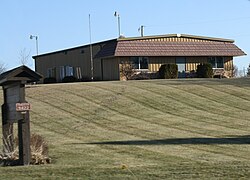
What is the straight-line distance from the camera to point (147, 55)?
161 ft

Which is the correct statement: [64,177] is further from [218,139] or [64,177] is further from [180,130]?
[180,130]

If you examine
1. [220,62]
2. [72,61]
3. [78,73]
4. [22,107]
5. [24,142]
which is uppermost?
[72,61]

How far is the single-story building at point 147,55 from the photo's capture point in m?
49.3

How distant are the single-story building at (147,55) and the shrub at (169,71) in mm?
1294

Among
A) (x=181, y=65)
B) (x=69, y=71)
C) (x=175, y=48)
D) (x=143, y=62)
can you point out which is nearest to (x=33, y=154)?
(x=143, y=62)

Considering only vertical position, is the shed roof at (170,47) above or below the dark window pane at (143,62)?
above

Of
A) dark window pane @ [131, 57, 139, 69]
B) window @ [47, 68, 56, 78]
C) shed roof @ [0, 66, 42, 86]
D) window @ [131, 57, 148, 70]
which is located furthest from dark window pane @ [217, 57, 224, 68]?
shed roof @ [0, 66, 42, 86]

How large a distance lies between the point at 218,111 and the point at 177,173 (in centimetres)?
1783

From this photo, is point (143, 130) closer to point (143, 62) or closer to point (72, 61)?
point (143, 62)

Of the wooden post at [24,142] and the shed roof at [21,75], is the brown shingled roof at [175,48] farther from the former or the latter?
the wooden post at [24,142]

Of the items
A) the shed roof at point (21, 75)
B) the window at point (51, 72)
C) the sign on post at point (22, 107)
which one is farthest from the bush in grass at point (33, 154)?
the window at point (51, 72)

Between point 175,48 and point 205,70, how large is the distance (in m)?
3.21

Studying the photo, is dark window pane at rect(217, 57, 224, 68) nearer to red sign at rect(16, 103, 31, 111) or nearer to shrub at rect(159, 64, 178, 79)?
shrub at rect(159, 64, 178, 79)

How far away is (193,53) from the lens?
52062 millimetres
